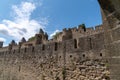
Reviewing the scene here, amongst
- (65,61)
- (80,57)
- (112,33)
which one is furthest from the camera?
(65,61)

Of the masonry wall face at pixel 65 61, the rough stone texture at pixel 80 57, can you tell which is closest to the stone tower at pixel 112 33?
the rough stone texture at pixel 80 57

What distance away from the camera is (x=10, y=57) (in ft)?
43.6

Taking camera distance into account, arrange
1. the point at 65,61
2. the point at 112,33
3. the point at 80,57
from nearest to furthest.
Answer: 1. the point at 112,33
2. the point at 80,57
3. the point at 65,61

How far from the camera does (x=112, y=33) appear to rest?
1.51 meters

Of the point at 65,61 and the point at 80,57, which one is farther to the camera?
the point at 65,61

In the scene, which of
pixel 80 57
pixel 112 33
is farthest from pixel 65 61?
pixel 112 33

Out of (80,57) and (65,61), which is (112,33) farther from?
(65,61)

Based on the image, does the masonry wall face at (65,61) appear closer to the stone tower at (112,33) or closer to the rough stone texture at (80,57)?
the rough stone texture at (80,57)

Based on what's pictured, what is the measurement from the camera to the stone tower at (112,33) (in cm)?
141

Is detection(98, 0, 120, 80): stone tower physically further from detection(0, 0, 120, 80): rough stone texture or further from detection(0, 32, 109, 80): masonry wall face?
detection(0, 32, 109, 80): masonry wall face

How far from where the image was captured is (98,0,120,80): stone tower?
1.41 m

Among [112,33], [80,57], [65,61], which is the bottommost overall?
[65,61]

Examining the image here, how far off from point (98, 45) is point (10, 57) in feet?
36.2

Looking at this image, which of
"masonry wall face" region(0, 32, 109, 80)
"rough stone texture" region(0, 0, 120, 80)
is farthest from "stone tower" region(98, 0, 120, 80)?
"masonry wall face" region(0, 32, 109, 80)
